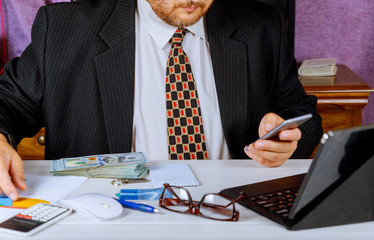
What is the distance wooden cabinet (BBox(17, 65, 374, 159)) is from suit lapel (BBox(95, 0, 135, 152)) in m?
1.01

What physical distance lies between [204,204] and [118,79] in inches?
26.5

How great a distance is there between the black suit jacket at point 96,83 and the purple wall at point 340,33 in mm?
1247

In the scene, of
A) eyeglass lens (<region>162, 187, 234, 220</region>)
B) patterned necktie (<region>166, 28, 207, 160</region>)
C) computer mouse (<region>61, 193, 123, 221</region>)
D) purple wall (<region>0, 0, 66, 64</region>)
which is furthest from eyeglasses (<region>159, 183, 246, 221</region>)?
purple wall (<region>0, 0, 66, 64</region>)

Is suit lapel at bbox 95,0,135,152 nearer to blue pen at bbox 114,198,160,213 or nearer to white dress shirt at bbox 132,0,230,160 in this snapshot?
white dress shirt at bbox 132,0,230,160

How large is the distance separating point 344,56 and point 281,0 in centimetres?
61

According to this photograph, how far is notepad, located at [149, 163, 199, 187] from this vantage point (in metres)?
1.15

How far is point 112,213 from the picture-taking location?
0.95 metres

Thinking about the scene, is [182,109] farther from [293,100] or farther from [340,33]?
[340,33]

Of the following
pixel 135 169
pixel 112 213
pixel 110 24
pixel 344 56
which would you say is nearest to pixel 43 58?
pixel 110 24

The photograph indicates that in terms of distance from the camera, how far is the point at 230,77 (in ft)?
5.31

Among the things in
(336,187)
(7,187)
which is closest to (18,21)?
(7,187)

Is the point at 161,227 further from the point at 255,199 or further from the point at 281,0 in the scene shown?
the point at 281,0

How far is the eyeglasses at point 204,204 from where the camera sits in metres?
0.96

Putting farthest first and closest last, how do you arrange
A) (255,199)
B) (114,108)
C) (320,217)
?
1. (114,108)
2. (255,199)
3. (320,217)
